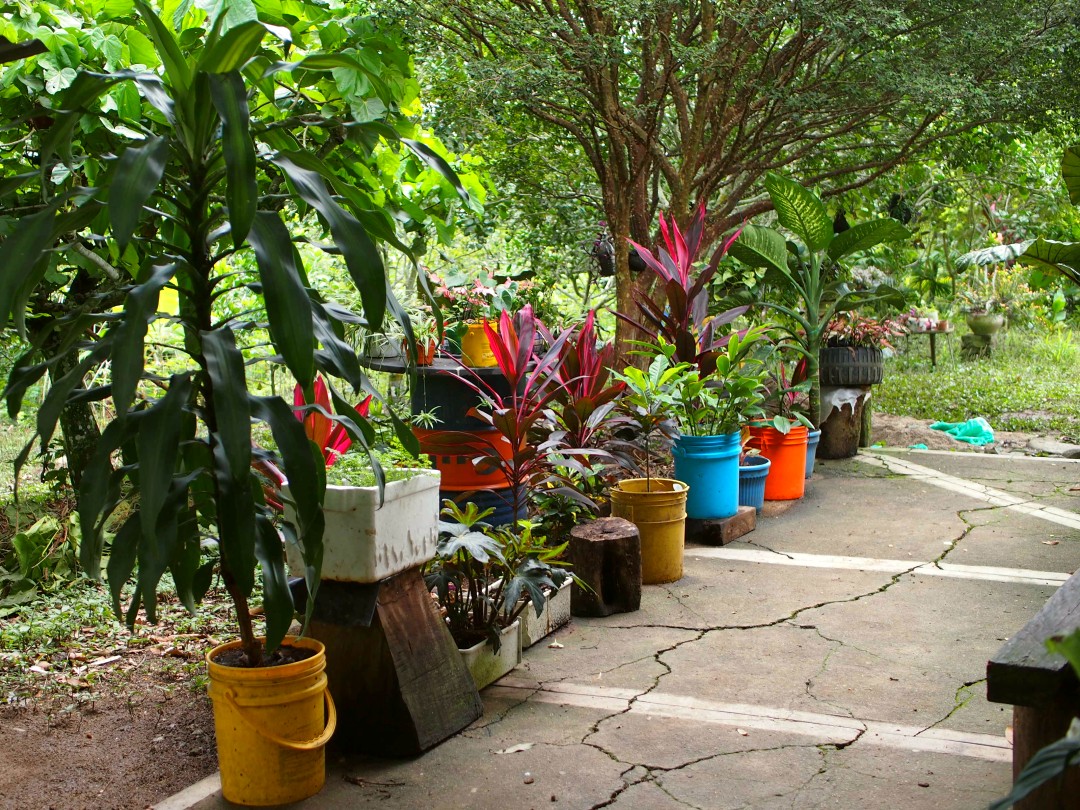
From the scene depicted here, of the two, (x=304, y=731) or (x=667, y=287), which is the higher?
(x=667, y=287)

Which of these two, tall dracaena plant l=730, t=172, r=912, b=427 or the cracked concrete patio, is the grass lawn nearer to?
tall dracaena plant l=730, t=172, r=912, b=427

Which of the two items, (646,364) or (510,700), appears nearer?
(510,700)

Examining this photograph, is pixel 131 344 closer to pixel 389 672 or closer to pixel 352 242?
pixel 352 242

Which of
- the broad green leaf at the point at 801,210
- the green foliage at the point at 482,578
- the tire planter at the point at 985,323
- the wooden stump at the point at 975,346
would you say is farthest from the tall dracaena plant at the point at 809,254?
the wooden stump at the point at 975,346

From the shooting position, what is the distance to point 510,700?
2863mm

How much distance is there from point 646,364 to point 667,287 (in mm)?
1117

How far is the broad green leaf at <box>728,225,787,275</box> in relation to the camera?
18.7 feet

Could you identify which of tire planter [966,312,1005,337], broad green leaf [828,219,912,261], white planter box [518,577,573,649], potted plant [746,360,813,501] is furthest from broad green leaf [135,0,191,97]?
tire planter [966,312,1005,337]

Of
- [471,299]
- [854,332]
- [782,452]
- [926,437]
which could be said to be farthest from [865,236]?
[471,299]

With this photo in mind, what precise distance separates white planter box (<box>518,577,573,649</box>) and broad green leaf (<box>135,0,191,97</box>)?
6.17ft

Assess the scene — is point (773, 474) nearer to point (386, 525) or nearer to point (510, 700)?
point (510, 700)

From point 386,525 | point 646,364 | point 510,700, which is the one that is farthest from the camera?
point 646,364

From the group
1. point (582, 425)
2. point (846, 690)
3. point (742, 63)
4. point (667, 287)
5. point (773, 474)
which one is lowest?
point (846, 690)

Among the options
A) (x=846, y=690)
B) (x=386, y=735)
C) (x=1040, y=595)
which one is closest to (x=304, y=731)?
(x=386, y=735)
